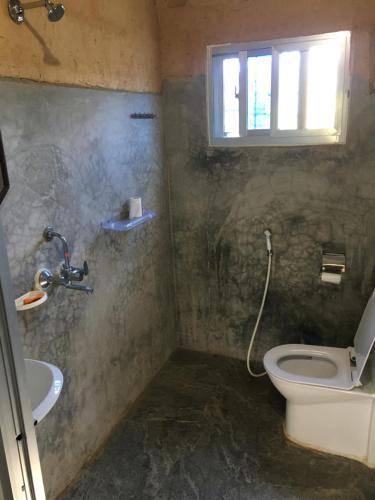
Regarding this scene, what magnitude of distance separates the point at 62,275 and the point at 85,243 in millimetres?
239

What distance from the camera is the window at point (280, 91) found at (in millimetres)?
2395

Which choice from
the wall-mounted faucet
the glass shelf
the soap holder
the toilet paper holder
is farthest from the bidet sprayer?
the soap holder

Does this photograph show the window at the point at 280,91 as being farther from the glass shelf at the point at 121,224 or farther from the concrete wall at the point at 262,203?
the glass shelf at the point at 121,224

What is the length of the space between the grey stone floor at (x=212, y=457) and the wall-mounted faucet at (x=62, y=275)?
995 mm

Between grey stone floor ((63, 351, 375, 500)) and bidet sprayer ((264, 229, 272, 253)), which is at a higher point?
bidet sprayer ((264, 229, 272, 253))

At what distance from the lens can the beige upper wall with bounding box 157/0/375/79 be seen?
223 centimetres

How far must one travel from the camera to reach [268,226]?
107 inches

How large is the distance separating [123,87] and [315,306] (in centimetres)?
175

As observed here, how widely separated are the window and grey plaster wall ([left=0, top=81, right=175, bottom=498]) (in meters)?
0.43

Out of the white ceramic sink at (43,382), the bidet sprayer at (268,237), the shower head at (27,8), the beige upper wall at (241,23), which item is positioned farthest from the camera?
the bidet sprayer at (268,237)

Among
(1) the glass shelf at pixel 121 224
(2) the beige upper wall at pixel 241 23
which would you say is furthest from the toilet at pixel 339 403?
(2) the beige upper wall at pixel 241 23

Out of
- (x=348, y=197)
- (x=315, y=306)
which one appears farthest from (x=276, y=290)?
(x=348, y=197)

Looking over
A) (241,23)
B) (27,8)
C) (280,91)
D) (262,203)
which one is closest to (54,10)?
(27,8)

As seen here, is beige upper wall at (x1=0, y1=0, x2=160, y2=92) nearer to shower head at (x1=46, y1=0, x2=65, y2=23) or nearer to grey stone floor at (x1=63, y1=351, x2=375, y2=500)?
shower head at (x1=46, y1=0, x2=65, y2=23)
